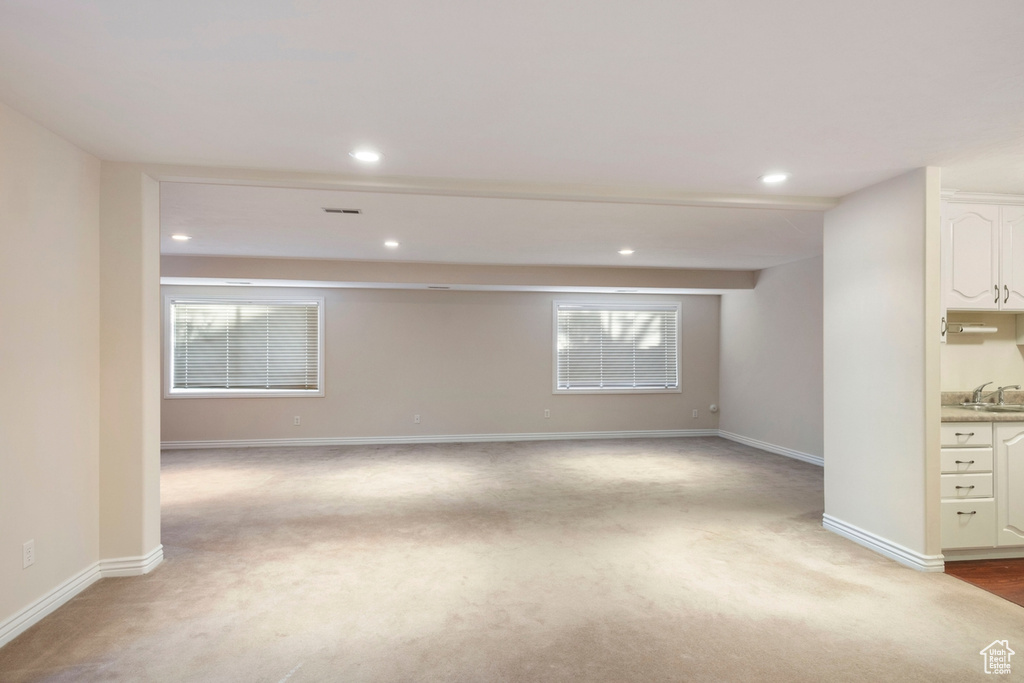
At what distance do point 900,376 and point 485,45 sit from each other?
3.14 meters

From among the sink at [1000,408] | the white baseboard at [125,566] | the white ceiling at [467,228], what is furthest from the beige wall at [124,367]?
the sink at [1000,408]

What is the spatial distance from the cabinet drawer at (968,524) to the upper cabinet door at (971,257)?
1.28 meters

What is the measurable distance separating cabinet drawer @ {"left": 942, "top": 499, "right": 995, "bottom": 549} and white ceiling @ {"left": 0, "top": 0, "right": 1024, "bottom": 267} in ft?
6.73

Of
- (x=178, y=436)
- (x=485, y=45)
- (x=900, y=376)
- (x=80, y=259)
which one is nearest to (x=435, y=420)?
(x=178, y=436)

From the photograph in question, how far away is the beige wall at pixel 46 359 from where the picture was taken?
8.05 ft

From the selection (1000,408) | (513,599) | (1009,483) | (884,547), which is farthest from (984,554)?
(513,599)

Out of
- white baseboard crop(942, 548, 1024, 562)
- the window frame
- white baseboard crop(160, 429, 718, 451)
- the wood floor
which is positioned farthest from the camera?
the window frame

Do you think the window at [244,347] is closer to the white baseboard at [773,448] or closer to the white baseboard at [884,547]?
the white baseboard at [773,448]

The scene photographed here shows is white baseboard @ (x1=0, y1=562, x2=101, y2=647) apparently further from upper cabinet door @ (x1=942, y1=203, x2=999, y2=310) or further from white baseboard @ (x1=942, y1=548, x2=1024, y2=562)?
upper cabinet door @ (x1=942, y1=203, x2=999, y2=310)

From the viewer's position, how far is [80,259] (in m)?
2.97

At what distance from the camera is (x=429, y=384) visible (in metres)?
7.71

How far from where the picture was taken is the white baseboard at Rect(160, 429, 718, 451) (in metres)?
7.26

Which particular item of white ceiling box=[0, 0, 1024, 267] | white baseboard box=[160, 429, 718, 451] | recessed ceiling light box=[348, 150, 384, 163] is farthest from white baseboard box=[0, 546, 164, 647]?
white baseboard box=[160, 429, 718, 451]

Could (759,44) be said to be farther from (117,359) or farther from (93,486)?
(93,486)
